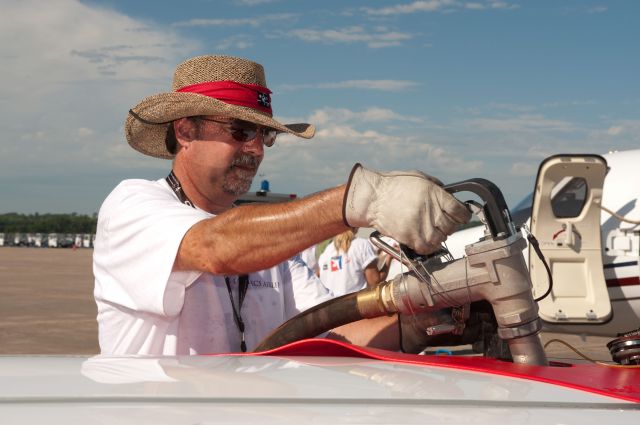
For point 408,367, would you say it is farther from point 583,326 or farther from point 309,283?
point 583,326

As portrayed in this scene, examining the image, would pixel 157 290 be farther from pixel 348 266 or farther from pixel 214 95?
pixel 348 266

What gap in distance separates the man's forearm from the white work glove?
86mm

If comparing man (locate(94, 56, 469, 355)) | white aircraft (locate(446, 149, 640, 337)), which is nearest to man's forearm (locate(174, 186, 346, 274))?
man (locate(94, 56, 469, 355))

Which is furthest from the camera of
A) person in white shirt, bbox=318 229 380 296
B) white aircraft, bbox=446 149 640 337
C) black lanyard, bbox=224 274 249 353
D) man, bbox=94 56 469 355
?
person in white shirt, bbox=318 229 380 296

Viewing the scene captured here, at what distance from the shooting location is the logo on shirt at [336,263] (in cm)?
916

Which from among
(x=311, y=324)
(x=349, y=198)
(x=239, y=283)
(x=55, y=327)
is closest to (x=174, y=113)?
(x=239, y=283)

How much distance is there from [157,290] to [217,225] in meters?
0.27

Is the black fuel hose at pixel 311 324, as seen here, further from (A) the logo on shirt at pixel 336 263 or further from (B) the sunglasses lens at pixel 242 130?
(A) the logo on shirt at pixel 336 263

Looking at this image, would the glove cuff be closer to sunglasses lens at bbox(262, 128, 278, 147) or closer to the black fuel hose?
the black fuel hose

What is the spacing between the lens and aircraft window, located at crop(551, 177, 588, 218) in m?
8.72

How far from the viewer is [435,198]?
1817mm

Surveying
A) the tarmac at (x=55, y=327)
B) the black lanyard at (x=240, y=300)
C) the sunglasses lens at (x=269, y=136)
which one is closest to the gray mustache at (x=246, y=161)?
the sunglasses lens at (x=269, y=136)

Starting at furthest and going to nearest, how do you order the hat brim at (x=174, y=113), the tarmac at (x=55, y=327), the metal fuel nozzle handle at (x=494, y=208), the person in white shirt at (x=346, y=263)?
1. the tarmac at (x=55, y=327)
2. the person in white shirt at (x=346, y=263)
3. the hat brim at (x=174, y=113)
4. the metal fuel nozzle handle at (x=494, y=208)

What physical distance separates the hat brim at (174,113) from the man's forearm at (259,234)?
72cm
